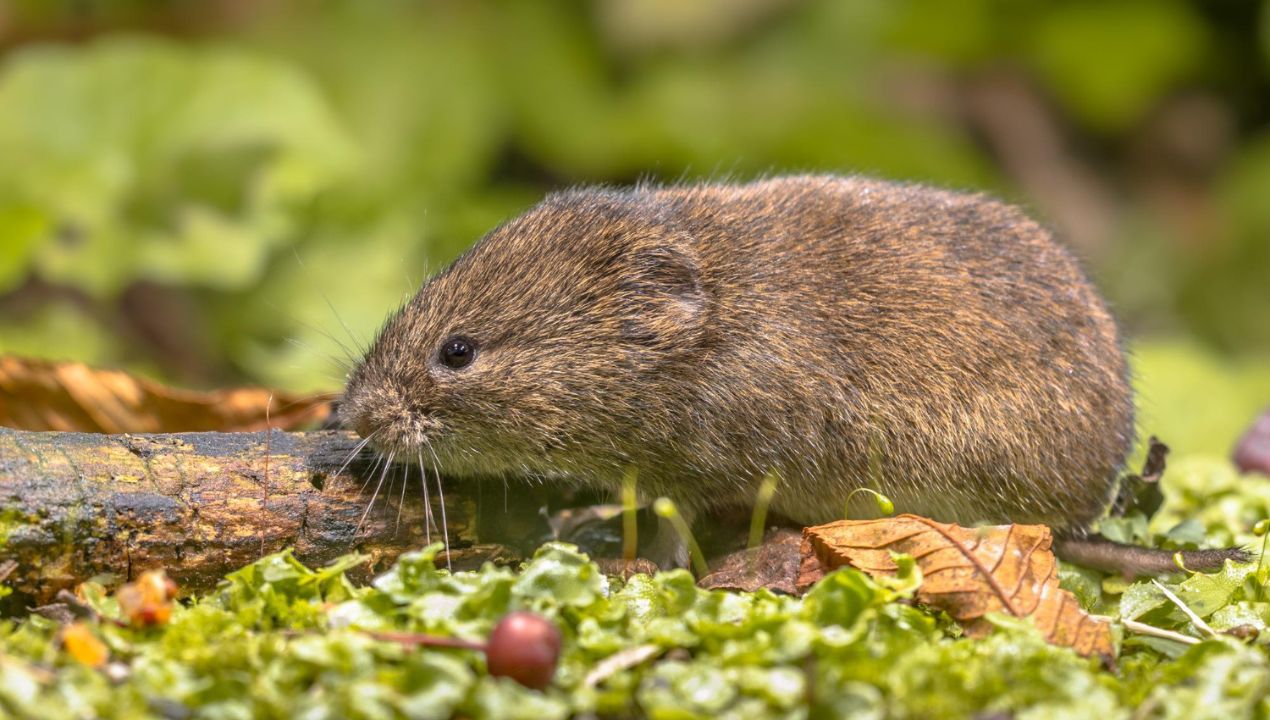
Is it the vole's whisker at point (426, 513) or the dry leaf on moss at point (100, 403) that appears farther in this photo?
the dry leaf on moss at point (100, 403)

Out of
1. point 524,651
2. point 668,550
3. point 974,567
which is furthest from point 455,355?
point 974,567

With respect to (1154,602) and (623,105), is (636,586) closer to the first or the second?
(1154,602)

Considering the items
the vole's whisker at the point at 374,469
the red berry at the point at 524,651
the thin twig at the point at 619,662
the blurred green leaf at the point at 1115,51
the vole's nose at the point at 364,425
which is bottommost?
the thin twig at the point at 619,662

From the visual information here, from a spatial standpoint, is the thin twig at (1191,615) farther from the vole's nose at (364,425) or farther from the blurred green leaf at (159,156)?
the blurred green leaf at (159,156)

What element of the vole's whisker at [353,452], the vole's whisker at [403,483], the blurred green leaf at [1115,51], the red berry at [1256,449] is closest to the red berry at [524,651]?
the vole's whisker at [403,483]

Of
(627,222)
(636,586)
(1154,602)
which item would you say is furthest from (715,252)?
(1154,602)

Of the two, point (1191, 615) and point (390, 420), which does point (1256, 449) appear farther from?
point (390, 420)

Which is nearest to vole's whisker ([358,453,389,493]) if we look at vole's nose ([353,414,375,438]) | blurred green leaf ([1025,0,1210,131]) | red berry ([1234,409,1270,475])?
vole's nose ([353,414,375,438])

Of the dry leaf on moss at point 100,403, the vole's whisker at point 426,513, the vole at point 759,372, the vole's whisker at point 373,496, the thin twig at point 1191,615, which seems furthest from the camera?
the dry leaf on moss at point 100,403
